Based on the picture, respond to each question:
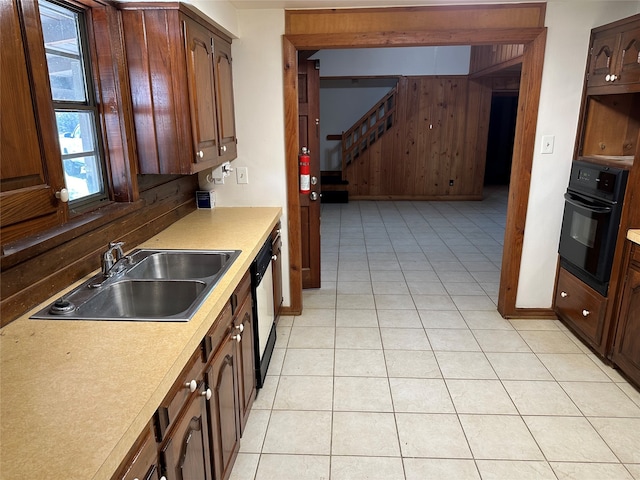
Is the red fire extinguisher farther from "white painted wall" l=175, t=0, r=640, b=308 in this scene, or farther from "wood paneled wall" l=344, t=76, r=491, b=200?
"wood paneled wall" l=344, t=76, r=491, b=200

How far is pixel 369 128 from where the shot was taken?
809 cm

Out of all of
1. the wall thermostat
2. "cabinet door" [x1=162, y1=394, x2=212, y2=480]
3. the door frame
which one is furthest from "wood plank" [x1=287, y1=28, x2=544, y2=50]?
"cabinet door" [x1=162, y1=394, x2=212, y2=480]

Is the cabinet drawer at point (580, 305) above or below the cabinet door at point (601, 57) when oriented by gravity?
below

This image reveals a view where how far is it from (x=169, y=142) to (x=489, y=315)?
2.66m

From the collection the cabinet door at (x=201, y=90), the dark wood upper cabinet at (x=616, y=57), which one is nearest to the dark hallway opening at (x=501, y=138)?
the dark wood upper cabinet at (x=616, y=57)

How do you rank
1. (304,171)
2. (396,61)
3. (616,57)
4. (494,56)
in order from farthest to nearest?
(396,61)
(494,56)
(304,171)
(616,57)

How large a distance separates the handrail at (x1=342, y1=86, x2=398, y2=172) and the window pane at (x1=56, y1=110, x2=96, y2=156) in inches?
255

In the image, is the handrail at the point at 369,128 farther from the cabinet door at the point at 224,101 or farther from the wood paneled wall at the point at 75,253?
the wood paneled wall at the point at 75,253

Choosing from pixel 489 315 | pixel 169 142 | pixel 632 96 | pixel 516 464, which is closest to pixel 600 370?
pixel 489 315

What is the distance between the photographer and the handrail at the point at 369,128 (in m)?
7.93

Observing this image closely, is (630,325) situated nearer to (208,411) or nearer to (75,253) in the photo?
(208,411)

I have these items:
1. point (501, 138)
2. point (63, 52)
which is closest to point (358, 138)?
point (501, 138)

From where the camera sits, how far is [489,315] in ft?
11.3

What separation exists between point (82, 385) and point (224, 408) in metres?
0.72
